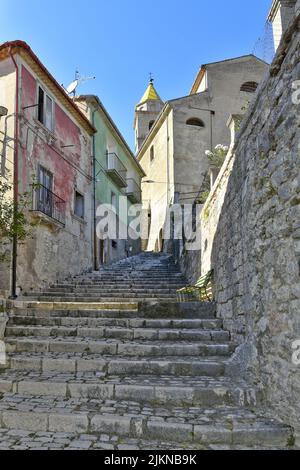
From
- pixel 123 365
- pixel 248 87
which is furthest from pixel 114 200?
pixel 123 365

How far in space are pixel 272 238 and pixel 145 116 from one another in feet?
104

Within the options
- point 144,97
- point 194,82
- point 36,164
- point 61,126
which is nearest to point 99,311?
point 36,164

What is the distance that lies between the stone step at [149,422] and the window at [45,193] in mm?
6853

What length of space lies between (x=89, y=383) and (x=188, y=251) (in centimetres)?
708

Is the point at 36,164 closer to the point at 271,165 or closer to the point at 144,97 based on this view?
the point at 271,165

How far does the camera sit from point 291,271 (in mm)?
3430

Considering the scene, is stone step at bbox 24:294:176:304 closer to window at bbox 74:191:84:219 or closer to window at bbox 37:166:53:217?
window at bbox 37:166:53:217

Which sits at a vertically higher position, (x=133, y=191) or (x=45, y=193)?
(x=133, y=191)

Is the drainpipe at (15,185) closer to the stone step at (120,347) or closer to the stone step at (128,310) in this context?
the stone step at (128,310)

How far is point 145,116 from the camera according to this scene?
33.8 m

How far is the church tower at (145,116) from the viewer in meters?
33.6
